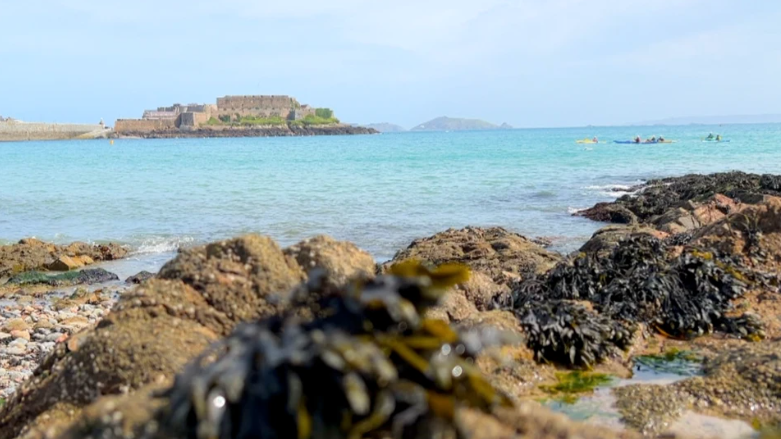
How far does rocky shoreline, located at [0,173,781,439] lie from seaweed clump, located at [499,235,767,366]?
0.05ft

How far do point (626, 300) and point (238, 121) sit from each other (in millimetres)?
135089

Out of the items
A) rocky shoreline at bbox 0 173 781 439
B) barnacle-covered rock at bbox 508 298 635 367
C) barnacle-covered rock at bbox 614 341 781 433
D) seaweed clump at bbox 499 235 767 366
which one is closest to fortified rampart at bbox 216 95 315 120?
rocky shoreline at bbox 0 173 781 439

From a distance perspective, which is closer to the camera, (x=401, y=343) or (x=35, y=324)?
(x=401, y=343)

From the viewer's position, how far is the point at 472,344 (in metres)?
2.10

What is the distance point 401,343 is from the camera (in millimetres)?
2018

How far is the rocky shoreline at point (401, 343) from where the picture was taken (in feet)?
6.13

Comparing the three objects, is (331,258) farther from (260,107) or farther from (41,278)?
(260,107)

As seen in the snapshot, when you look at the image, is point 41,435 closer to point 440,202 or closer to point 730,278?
point 730,278

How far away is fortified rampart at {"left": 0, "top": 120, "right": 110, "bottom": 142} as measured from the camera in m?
111

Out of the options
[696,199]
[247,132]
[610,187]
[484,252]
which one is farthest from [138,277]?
[247,132]

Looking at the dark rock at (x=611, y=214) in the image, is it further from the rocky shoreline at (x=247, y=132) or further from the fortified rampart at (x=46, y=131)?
the rocky shoreline at (x=247, y=132)

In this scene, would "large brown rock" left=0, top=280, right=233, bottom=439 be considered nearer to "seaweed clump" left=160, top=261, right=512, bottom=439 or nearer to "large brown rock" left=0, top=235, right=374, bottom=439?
"large brown rock" left=0, top=235, right=374, bottom=439

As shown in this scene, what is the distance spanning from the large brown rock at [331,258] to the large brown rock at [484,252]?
185 inches

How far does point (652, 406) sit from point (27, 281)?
36.6 feet
